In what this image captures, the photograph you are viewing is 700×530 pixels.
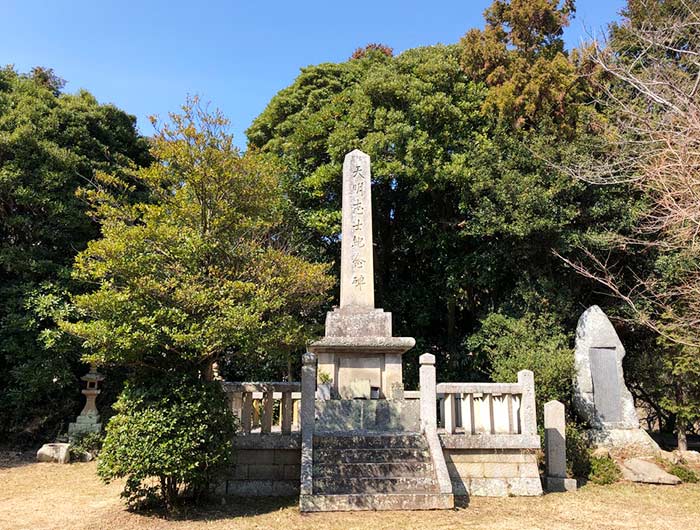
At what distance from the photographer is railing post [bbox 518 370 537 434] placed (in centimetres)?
827

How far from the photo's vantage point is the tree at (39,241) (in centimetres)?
1227

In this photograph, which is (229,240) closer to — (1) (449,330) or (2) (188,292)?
(2) (188,292)

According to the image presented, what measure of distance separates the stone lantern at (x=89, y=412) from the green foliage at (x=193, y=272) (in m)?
6.07

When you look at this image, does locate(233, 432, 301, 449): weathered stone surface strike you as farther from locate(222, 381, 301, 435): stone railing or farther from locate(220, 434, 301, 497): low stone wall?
A: locate(222, 381, 301, 435): stone railing

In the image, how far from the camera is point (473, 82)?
1424cm

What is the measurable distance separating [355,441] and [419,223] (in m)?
8.40

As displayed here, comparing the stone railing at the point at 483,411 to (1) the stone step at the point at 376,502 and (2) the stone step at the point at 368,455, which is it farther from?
(1) the stone step at the point at 376,502

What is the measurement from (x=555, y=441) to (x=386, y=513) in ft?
11.9

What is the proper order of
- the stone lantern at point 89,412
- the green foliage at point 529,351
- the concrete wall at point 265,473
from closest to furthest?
the concrete wall at point 265,473, the green foliage at point 529,351, the stone lantern at point 89,412

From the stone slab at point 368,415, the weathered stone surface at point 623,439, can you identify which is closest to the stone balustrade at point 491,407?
the stone slab at point 368,415

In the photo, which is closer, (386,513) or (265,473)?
(386,513)

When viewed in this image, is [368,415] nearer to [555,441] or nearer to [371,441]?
[371,441]

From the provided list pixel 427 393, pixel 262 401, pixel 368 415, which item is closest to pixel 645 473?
pixel 427 393

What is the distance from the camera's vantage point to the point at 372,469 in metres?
7.32
